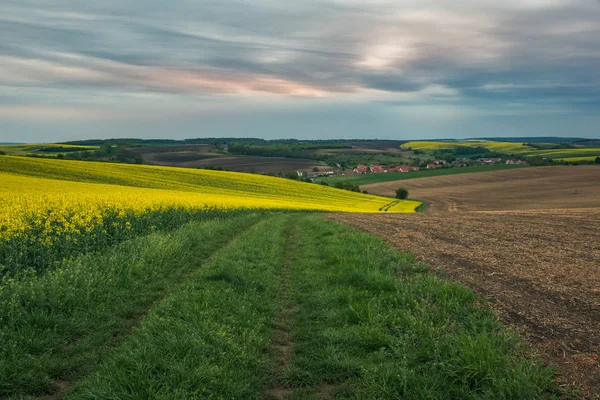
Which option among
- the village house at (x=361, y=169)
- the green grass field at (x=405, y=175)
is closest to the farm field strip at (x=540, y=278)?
the green grass field at (x=405, y=175)

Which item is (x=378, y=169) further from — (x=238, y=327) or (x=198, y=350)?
(x=198, y=350)

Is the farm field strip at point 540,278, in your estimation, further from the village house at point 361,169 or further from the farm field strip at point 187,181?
the village house at point 361,169

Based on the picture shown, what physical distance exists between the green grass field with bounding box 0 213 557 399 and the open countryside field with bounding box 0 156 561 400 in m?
0.03

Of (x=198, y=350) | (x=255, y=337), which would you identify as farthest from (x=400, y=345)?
(x=198, y=350)

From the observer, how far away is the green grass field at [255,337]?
4836mm

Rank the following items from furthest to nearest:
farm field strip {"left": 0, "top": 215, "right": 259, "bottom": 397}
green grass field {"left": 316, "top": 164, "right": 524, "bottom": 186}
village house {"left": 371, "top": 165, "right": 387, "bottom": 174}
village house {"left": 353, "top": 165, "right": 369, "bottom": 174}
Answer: village house {"left": 371, "top": 165, "right": 387, "bottom": 174}, village house {"left": 353, "top": 165, "right": 369, "bottom": 174}, green grass field {"left": 316, "top": 164, "right": 524, "bottom": 186}, farm field strip {"left": 0, "top": 215, "right": 259, "bottom": 397}

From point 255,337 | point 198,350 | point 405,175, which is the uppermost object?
point 198,350

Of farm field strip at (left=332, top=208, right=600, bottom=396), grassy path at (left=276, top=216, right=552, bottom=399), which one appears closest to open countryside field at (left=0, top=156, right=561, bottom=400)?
grassy path at (left=276, top=216, right=552, bottom=399)

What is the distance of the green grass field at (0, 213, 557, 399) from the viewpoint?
4836 mm

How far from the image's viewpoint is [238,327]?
21.7ft

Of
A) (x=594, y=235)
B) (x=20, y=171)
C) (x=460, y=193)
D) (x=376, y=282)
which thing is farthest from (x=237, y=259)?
(x=460, y=193)

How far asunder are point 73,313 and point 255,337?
11.5ft

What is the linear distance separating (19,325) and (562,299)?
9632mm

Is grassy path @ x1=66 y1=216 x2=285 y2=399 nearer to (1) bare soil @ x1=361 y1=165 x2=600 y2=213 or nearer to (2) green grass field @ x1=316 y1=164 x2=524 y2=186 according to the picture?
(1) bare soil @ x1=361 y1=165 x2=600 y2=213
